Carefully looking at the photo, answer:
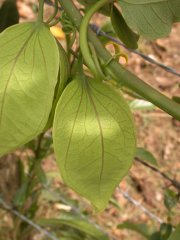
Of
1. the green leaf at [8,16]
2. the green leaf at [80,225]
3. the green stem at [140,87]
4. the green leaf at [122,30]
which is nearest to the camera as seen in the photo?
the green stem at [140,87]

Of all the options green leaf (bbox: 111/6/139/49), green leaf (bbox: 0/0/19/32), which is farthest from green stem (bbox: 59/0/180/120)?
green leaf (bbox: 0/0/19/32)

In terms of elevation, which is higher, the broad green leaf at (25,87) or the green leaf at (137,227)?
the broad green leaf at (25,87)

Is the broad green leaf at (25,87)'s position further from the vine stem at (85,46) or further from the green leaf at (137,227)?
the green leaf at (137,227)

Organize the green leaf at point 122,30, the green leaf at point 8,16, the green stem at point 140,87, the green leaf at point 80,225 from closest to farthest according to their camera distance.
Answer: the green stem at point 140,87
the green leaf at point 122,30
the green leaf at point 8,16
the green leaf at point 80,225

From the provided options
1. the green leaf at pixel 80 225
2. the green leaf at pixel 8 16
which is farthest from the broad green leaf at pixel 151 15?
the green leaf at pixel 80 225

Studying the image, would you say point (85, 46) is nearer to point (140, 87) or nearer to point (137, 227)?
point (140, 87)

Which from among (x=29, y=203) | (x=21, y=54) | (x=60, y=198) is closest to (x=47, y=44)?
(x=21, y=54)
